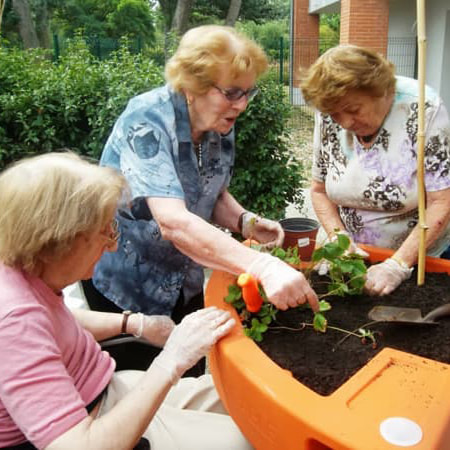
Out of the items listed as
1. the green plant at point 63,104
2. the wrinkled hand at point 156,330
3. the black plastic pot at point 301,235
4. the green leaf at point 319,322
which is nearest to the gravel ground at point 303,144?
the green plant at point 63,104

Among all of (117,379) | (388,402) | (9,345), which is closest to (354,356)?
(388,402)

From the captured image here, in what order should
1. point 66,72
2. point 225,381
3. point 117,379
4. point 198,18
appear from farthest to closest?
point 198,18, point 66,72, point 117,379, point 225,381

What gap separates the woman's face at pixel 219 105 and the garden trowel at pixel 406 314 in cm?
79

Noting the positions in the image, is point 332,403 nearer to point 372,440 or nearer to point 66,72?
point 372,440

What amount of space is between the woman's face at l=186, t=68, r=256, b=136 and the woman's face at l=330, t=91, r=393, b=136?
342 millimetres

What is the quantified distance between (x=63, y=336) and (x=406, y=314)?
966 millimetres

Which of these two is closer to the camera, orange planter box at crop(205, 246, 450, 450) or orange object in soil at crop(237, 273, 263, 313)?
orange planter box at crop(205, 246, 450, 450)

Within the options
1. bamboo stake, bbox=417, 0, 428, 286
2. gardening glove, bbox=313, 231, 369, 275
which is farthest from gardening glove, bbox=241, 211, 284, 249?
bamboo stake, bbox=417, 0, 428, 286

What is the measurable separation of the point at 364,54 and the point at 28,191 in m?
1.23

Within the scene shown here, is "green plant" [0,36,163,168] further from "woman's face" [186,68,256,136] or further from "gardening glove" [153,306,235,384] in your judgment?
"gardening glove" [153,306,235,384]

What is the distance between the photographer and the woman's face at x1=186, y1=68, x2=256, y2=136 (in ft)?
5.39

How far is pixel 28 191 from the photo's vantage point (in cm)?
114

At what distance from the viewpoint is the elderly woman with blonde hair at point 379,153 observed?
1.72 meters

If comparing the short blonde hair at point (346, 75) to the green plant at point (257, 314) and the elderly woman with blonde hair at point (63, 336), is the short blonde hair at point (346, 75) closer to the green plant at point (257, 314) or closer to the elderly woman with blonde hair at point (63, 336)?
the green plant at point (257, 314)
